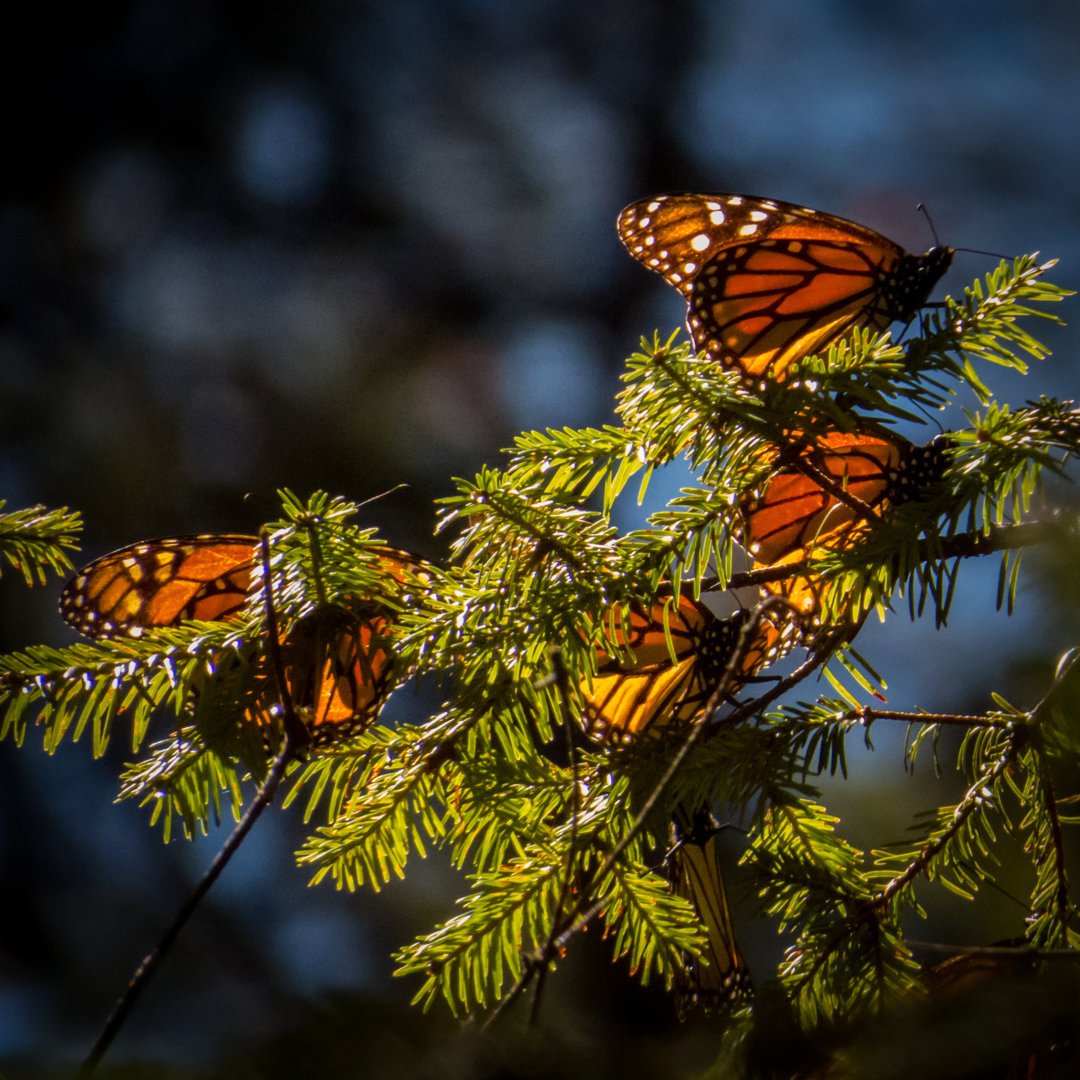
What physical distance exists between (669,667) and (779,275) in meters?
0.35

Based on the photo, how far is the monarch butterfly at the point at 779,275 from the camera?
0.67 metres

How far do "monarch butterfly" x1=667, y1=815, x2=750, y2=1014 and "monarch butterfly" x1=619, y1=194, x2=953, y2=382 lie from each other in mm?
366

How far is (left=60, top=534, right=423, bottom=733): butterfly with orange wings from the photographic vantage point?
55 centimetres

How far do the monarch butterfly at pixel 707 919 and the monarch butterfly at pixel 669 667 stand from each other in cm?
9

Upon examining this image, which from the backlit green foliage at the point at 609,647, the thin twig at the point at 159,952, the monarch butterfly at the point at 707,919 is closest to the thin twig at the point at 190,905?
the thin twig at the point at 159,952

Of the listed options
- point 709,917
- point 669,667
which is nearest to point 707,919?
point 709,917

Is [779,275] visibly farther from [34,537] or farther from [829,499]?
[34,537]

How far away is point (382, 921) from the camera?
2016 millimetres

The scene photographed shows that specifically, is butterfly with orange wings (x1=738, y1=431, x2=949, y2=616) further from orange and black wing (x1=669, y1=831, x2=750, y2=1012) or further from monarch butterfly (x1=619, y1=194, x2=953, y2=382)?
orange and black wing (x1=669, y1=831, x2=750, y2=1012)

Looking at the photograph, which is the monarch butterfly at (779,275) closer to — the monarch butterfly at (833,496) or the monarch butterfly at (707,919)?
the monarch butterfly at (833,496)

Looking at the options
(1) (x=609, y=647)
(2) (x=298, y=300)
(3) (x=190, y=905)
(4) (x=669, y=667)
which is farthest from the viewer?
(2) (x=298, y=300)

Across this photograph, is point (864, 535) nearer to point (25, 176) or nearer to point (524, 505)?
point (524, 505)

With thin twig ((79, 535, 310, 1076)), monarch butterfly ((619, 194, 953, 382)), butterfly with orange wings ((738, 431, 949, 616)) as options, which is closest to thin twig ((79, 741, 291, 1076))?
thin twig ((79, 535, 310, 1076))

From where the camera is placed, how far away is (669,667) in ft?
2.14
